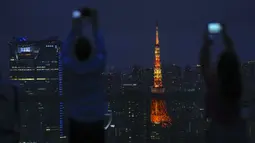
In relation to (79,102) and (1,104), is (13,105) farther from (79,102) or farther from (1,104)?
(79,102)

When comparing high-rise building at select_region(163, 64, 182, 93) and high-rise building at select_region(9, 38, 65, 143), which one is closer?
high-rise building at select_region(9, 38, 65, 143)

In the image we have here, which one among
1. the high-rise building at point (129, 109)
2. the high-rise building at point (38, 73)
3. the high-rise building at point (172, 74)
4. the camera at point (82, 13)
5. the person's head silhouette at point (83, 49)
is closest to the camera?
the person's head silhouette at point (83, 49)

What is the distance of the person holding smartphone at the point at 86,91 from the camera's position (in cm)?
142

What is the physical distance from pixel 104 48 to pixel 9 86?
47 centimetres

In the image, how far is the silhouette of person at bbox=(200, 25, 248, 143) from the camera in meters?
1.37

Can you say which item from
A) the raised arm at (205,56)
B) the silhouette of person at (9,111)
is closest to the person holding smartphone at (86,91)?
the silhouette of person at (9,111)

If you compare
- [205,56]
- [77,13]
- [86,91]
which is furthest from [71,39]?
[205,56]

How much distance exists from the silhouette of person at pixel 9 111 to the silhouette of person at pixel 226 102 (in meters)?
0.84

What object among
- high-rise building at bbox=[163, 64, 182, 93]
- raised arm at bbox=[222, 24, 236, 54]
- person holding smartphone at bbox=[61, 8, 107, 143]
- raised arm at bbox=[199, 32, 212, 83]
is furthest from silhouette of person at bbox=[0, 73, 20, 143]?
high-rise building at bbox=[163, 64, 182, 93]

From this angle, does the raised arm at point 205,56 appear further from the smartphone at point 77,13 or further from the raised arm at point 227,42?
the smartphone at point 77,13

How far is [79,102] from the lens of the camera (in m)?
1.43

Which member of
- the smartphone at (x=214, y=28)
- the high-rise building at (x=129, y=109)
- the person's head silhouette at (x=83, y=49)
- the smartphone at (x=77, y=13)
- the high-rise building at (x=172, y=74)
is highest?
the smartphone at (x=77, y=13)

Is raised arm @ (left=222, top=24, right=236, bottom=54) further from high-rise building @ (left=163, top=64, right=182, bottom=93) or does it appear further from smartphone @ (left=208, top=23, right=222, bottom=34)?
high-rise building @ (left=163, top=64, right=182, bottom=93)

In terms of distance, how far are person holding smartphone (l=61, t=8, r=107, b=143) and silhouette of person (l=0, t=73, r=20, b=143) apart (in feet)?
0.91
